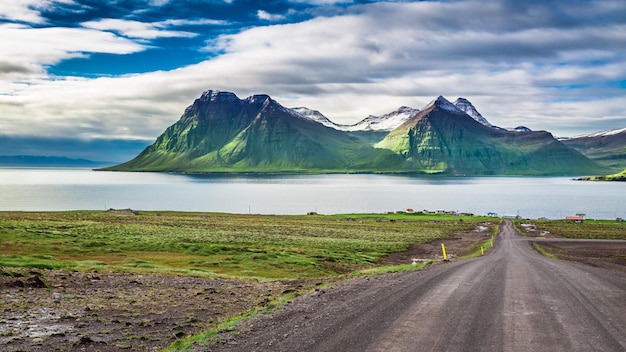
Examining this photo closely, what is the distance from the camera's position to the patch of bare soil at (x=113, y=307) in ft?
49.5

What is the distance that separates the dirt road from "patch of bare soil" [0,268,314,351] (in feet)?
9.35

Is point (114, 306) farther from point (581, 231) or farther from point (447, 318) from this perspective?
point (581, 231)

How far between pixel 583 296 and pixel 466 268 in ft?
35.3

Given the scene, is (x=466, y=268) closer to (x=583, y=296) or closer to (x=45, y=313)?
(x=583, y=296)

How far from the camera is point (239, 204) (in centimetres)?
18338

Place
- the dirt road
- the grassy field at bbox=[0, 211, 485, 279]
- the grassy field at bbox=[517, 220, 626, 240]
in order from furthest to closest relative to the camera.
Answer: the grassy field at bbox=[517, 220, 626, 240]
the grassy field at bbox=[0, 211, 485, 279]
the dirt road

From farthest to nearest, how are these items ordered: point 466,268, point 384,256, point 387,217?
point 387,217 → point 384,256 → point 466,268

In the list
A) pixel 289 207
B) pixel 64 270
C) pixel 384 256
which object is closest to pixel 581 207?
pixel 289 207

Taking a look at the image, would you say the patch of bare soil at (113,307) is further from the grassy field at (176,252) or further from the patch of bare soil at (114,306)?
the grassy field at (176,252)

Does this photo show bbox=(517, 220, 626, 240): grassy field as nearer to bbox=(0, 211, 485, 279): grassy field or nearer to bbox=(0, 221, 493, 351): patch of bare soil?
bbox=(0, 211, 485, 279): grassy field

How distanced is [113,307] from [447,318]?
12649 millimetres

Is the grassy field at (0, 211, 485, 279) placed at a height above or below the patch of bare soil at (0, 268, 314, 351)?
below

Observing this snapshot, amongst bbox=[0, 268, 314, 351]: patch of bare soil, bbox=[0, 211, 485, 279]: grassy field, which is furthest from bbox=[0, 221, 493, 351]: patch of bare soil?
bbox=[0, 211, 485, 279]: grassy field

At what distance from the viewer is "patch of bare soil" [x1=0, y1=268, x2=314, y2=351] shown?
1510 cm
